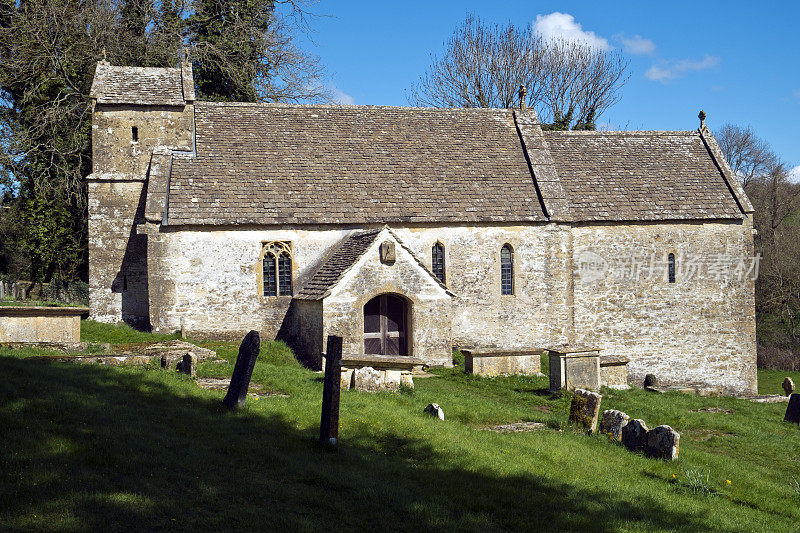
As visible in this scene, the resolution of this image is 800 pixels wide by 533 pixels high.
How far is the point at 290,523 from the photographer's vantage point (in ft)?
22.7

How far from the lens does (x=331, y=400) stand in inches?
382

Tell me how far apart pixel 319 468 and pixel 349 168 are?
17650 mm

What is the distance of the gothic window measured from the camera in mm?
23172

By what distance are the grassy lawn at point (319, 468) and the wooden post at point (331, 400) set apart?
25 cm

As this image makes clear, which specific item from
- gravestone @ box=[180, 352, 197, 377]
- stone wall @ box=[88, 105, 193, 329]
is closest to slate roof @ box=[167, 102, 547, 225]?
stone wall @ box=[88, 105, 193, 329]

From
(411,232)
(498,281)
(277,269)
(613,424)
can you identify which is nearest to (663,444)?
(613,424)

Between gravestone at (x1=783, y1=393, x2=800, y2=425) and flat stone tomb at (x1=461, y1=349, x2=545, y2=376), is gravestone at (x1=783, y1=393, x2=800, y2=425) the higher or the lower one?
the lower one

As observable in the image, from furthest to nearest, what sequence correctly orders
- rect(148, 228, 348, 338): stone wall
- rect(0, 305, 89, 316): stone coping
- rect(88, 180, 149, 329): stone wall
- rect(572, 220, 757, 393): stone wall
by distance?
rect(572, 220, 757, 393): stone wall < rect(88, 180, 149, 329): stone wall < rect(148, 228, 348, 338): stone wall < rect(0, 305, 89, 316): stone coping

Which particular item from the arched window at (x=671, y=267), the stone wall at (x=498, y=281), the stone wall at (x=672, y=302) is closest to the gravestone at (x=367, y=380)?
the stone wall at (x=498, y=281)

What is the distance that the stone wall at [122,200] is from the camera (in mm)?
24750

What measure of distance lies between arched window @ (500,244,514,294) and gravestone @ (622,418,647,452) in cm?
1293

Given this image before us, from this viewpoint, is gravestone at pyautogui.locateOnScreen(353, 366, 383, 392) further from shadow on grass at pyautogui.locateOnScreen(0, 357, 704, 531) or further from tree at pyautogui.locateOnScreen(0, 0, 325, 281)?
tree at pyautogui.locateOnScreen(0, 0, 325, 281)

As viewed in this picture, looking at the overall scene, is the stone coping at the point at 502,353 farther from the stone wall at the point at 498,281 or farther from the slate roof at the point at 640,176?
the slate roof at the point at 640,176

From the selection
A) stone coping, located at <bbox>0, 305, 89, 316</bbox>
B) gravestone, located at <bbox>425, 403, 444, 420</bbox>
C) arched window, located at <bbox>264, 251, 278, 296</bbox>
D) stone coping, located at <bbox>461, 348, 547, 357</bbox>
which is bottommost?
gravestone, located at <bbox>425, 403, 444, 420</bbox>
